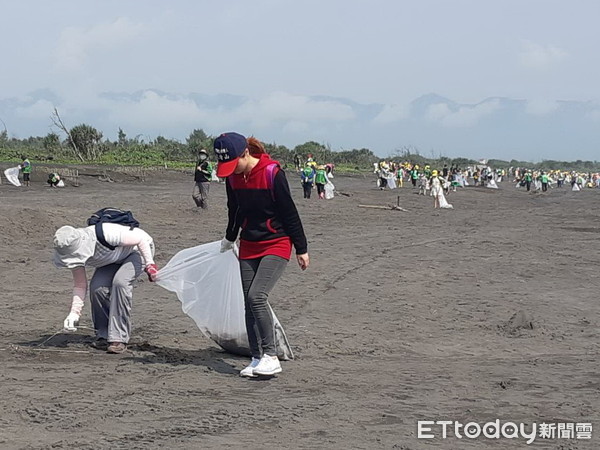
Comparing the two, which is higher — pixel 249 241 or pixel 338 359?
pixel 249 241

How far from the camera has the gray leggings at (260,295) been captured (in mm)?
6387

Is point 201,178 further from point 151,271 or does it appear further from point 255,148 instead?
point 255,148

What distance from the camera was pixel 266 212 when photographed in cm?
635

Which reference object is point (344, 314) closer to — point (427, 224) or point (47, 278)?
point (47, 278)

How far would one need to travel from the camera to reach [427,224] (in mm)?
23531

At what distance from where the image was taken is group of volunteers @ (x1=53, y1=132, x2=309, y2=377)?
248 inches

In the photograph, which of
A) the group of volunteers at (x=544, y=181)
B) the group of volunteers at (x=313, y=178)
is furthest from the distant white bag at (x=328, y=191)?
the group of volunteers at (x=544, y=181)

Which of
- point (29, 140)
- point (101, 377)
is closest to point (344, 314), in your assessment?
point (101, 377)

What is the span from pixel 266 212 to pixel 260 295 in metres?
0.61

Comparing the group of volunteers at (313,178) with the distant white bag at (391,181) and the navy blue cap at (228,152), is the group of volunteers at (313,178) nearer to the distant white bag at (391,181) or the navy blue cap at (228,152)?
the distant white bag at (391,181)

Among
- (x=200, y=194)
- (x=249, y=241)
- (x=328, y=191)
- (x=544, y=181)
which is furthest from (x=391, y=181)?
(x=249, y=241)
